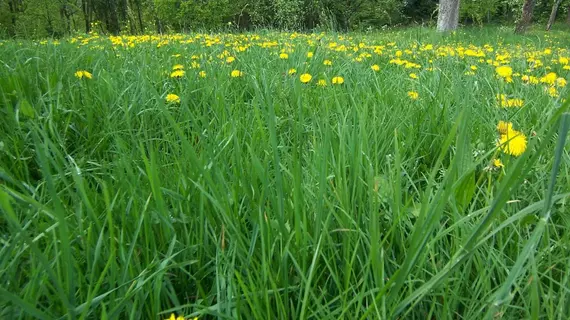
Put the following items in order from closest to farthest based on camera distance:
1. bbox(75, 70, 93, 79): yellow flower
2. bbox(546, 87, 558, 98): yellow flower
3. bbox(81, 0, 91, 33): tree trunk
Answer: bbox(546, 87, 558, 98): yellow flower → bbox(75, 70, 93, 79): yellow flower → bbox(81, 0, 91, 33): tree trunk

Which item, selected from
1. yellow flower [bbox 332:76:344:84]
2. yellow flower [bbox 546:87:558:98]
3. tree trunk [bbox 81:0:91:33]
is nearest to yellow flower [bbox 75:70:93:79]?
yellow flower [bbox 332:76:344:84]

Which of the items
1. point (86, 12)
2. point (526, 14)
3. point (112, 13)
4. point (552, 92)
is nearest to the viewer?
point (552, 92)

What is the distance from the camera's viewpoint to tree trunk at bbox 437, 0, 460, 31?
10195mm

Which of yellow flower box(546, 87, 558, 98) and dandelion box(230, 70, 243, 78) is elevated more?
dandelion box(230, 70, 243, 78)

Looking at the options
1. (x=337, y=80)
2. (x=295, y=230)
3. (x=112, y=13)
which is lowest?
(x=295, y=230)

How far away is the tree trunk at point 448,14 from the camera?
33.4ft

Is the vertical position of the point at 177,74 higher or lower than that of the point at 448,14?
lower

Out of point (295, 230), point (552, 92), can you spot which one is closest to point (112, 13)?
point (552, 92)

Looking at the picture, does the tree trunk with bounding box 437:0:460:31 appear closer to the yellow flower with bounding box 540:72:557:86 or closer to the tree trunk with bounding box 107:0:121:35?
the yellow flower with bounding box 540:72:557:86

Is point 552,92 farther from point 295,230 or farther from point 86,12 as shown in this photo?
point 86,12

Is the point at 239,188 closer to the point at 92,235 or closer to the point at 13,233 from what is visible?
the point at 92,235

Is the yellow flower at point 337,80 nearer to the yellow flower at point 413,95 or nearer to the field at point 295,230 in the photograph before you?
the yellow flower at point 413,95

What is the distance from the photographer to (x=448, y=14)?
33.7ft

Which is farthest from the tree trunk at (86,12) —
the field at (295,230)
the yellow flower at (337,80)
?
the field at (295,230)
